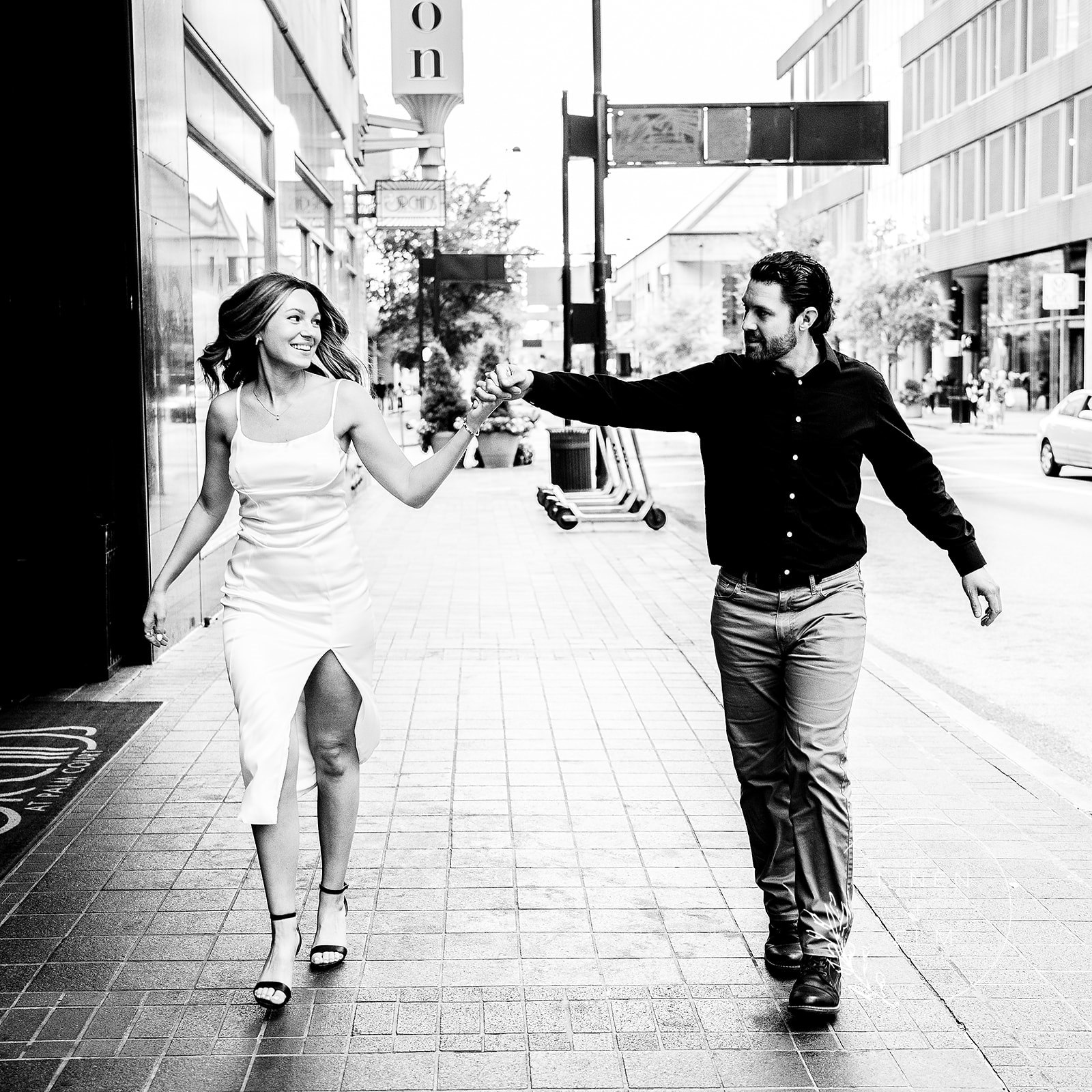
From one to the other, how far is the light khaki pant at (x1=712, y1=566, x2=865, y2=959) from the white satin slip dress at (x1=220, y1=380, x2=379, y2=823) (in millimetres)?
1025

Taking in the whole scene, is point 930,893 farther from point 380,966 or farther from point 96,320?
point 96,320

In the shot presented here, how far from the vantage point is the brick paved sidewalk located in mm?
3738

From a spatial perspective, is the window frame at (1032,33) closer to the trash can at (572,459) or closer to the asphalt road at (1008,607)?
the asphalt road at (1008,607)

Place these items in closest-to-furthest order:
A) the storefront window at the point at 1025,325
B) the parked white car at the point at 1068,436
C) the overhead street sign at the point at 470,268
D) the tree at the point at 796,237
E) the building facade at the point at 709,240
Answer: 1. the parked white car at the point at 1068,436
2. the overhead street sign at the point at 470,268
3. the storefront window at the point at 1025,325
4. the tree at the point at 796,237
5. the building facade at the point at 709,240

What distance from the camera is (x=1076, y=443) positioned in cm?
2405

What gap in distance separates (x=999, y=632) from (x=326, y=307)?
7323 millimetres

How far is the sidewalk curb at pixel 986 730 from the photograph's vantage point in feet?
20.6

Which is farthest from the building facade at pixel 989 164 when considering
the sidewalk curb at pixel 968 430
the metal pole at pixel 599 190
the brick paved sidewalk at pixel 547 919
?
the brick paved sidewalk at pixel 547 919

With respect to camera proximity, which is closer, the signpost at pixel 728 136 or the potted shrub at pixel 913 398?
the signpost at pixel 728 136

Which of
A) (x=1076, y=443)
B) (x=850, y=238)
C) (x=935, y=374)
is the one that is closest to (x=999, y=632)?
(x=1076, y=443)

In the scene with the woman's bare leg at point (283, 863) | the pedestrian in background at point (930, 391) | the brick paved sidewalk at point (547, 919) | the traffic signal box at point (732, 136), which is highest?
the traffic signal box at point (732, 136)

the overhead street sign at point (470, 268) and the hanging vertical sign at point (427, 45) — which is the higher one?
the hanging vertical sign at point (427, 45)

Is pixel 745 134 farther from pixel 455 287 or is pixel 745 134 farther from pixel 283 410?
pixel 455 287

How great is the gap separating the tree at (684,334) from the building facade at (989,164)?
50.4 ft
